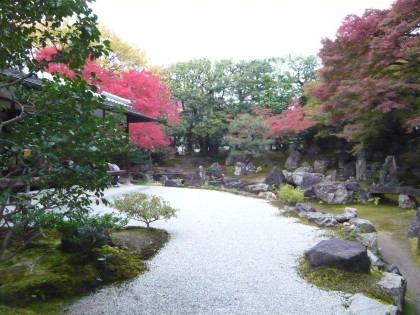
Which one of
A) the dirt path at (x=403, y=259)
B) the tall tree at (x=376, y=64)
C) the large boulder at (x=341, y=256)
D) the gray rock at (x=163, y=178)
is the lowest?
the gray rock at (x=163, y=178)

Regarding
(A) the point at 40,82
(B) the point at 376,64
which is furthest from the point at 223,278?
(B) the point at 376,64

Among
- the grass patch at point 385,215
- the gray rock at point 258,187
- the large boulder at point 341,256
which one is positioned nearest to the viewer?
the large boulder at point 341,256

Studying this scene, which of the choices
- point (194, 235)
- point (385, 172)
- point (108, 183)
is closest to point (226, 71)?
point (385, 172)

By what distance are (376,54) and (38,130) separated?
8.88 meters

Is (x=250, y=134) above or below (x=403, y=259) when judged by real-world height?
above

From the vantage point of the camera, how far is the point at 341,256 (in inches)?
171

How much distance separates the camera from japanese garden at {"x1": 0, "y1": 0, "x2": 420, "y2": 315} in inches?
81.4

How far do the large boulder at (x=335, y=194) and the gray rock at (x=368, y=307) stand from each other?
8.07m

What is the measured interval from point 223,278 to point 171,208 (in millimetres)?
2473

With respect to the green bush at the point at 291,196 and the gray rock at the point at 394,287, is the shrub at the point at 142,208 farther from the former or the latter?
the green bush at the point at 291,196

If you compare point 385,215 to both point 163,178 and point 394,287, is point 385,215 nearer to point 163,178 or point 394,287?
point 394,287

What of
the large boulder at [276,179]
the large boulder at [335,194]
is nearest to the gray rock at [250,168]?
the large boulder at [276,179]

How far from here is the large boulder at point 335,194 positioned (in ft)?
36.6

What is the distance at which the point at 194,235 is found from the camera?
6.27 meters
